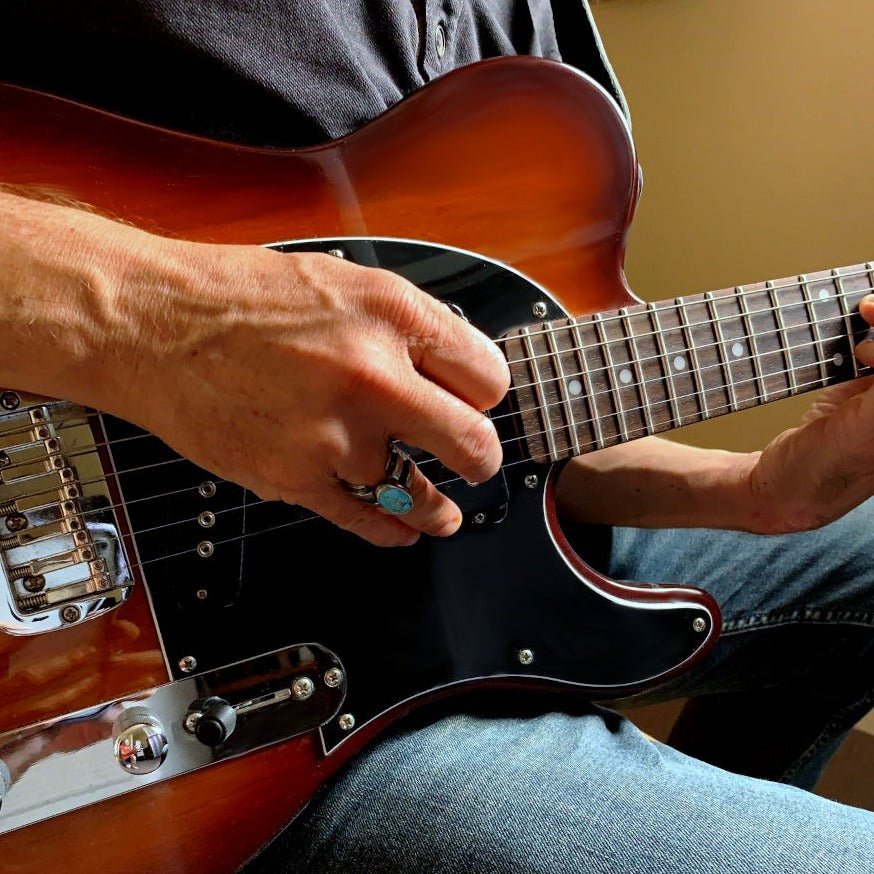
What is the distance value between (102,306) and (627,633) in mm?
468

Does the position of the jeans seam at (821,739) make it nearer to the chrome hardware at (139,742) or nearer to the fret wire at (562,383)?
the fret wire at (562,383)

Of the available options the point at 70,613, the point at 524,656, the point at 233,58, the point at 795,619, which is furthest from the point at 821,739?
the point at 233,58

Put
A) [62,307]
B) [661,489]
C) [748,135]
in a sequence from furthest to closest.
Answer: [748,135]
[661,489]
[62,307]

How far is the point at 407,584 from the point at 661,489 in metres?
0.36

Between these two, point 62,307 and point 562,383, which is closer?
point 62,307

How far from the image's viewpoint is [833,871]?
429 mm

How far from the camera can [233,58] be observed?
0.53 meters

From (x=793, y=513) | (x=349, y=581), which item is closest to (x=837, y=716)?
(x=793, y=513)

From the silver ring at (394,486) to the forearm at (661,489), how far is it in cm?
40

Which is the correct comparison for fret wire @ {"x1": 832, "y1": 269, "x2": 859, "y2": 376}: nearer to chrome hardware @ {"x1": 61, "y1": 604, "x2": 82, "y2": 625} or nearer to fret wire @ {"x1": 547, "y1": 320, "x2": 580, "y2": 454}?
fret wire @ {"x1": 547, "y1": 320, "x2": 580, "y2": 454}

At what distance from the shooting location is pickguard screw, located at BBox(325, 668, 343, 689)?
1.70 ft

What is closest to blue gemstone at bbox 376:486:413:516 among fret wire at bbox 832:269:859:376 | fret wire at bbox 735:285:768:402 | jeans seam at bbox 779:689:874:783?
fret wire at bbox 735:285:768:402

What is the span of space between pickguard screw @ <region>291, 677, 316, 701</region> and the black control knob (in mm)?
43

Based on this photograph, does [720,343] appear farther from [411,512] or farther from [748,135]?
[748,135]
